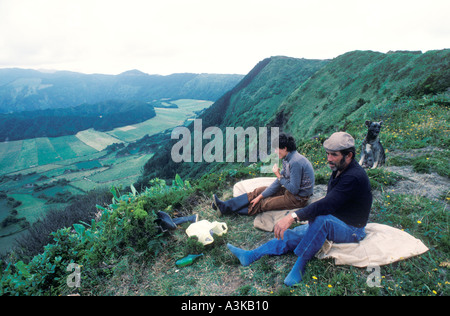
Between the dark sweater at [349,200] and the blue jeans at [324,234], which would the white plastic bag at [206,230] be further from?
the dark sweater at [349,200]

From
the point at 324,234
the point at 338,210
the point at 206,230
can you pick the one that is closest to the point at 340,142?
the point at 338,210

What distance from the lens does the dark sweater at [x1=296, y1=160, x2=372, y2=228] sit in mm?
2913

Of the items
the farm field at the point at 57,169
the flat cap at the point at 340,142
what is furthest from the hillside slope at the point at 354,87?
the farm field at the point at 57,169

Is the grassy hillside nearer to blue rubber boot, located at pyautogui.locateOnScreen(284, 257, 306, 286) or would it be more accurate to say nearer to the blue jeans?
blue rubber boot, located at pyautogui.locateOnScreen(284, 257, 306, 286)

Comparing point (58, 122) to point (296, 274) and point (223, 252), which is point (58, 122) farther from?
point (296, 274)

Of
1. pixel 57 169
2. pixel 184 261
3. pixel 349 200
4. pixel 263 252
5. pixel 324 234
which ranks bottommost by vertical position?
pixel 57 169

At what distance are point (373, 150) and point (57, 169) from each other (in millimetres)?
112205

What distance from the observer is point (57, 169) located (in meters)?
92.1

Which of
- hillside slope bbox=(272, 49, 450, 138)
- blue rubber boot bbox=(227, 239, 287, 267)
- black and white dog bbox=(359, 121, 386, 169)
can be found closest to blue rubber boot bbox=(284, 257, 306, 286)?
blue rubber boot bbox=(227, 239, 287, 267)

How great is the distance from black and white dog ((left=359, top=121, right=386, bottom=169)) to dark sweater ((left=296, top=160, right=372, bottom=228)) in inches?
146

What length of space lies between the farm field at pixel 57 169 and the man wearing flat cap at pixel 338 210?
46029 mm

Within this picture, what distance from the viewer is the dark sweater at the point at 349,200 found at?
115 inches
